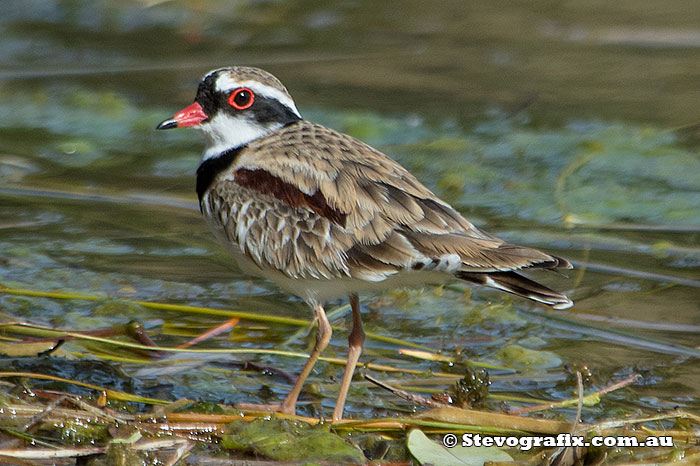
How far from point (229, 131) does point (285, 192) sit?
2.03 feet

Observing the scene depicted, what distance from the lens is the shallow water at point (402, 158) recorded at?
5.96m

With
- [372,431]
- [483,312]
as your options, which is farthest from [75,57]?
[372,431]

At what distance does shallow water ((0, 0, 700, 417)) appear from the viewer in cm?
596

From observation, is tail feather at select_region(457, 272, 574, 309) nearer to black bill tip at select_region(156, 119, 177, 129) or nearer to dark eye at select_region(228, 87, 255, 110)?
dark eye at select_region(228, 87, 255, 110)

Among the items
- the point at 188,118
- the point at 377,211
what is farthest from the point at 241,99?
the point at 377,211

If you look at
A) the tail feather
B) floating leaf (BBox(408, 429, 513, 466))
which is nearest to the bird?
the tail feather

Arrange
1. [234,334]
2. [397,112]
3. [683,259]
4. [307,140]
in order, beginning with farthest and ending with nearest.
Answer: [397,112]
[683,259]
[234,334]
[307,140]

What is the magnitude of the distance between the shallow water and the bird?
67 centimetres

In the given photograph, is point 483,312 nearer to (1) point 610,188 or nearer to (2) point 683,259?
(2) point 683,259

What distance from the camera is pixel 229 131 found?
5523 millimetres

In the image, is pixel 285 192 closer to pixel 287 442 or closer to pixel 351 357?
pixel 351 357

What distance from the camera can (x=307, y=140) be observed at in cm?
529

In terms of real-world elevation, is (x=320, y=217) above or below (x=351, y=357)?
above

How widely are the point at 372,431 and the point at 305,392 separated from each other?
2.31ft
